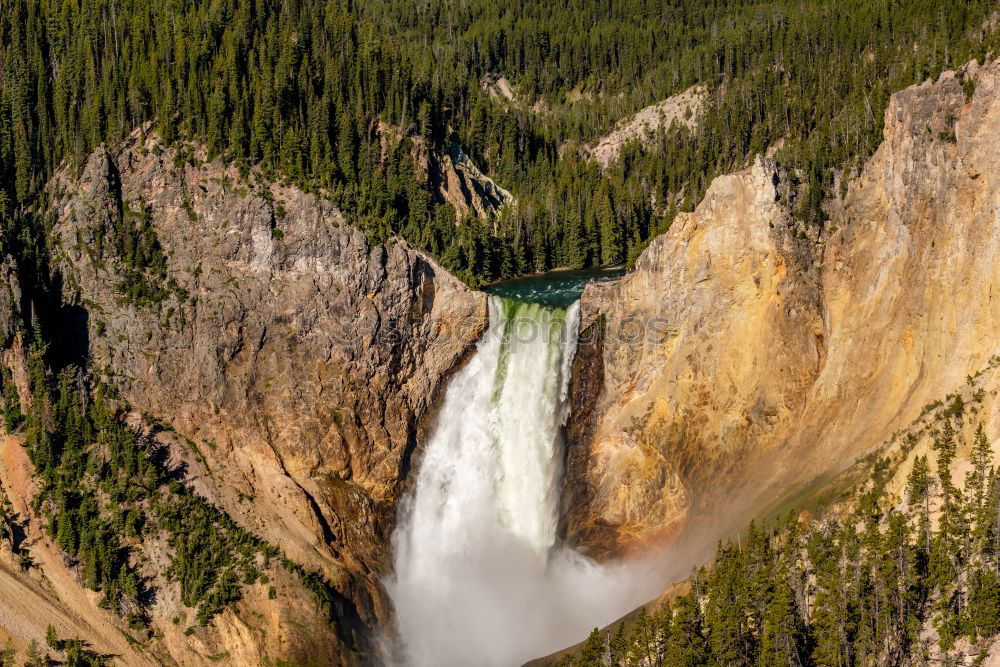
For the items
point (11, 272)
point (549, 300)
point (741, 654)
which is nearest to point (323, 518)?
point (549, 300)

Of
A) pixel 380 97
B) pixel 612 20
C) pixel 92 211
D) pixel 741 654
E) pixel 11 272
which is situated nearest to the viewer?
pixel 741 654

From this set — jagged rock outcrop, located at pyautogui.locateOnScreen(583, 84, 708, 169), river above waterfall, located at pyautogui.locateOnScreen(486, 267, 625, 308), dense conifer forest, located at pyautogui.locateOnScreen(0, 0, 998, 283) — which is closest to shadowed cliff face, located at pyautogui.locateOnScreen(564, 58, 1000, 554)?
dense conifer forest, located at pyautogui.locateOnScreen(0, 0, 998, 283)

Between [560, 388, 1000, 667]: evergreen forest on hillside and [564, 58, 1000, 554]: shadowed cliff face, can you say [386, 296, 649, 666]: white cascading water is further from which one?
[560, 388, 1000, 667]: evergreen forest on hillside

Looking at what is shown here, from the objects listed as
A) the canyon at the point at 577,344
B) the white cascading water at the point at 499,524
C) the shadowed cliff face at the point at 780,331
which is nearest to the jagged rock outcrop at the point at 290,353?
the canyon at the point at 577,344

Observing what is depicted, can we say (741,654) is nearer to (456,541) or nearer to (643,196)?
(456,541)

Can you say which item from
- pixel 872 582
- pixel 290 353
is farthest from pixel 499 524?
pixel 872 582

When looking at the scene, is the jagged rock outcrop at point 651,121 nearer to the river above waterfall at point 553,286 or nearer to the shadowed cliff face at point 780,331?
the river above waterfall at point 553,286
